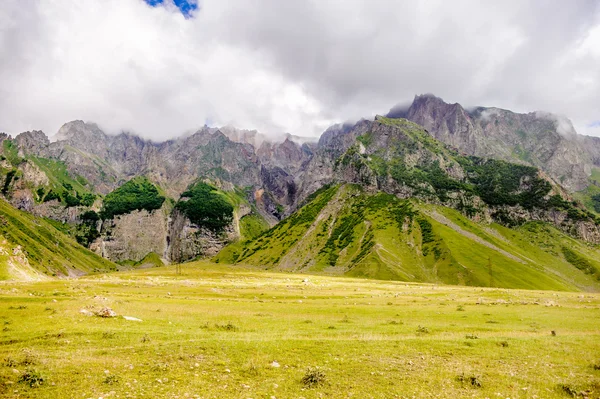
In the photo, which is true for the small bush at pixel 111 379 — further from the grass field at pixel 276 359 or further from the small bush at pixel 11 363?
the small bush at pixel 11 363

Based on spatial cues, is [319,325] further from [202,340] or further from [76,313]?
[76,313]

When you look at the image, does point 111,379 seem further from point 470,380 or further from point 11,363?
point 470,380

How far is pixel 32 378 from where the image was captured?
17.7 m

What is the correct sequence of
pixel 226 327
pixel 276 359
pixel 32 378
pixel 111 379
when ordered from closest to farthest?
1. pixel 32 378
2. pixel 111 379
3. pixel 276 359
4. pixel 226 327

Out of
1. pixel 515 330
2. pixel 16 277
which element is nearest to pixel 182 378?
pixel 515 330

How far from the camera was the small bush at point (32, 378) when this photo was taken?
17.4 meters

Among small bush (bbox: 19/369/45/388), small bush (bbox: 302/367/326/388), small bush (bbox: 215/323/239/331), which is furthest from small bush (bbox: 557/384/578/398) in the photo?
small bush (bbox: 19/369/45/388)

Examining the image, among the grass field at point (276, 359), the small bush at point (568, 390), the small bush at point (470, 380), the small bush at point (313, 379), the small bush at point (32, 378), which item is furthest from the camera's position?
the small bush at point (470, 380)

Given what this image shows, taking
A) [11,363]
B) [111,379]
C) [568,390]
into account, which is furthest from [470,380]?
[11,363]

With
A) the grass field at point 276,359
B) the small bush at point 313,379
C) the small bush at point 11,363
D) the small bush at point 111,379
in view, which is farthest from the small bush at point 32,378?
the small bush at point 313,379

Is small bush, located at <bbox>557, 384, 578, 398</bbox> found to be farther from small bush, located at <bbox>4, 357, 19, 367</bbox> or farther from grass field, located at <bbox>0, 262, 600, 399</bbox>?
small bush, located at <bbox>4, 357, 19, 367</bbox>

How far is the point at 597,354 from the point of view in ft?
91.9

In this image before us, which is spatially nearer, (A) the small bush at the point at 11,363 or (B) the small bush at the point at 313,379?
(B) the small bush at the point at 313,379

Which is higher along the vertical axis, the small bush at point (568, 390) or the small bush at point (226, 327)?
the small bush at point (568, 390)
